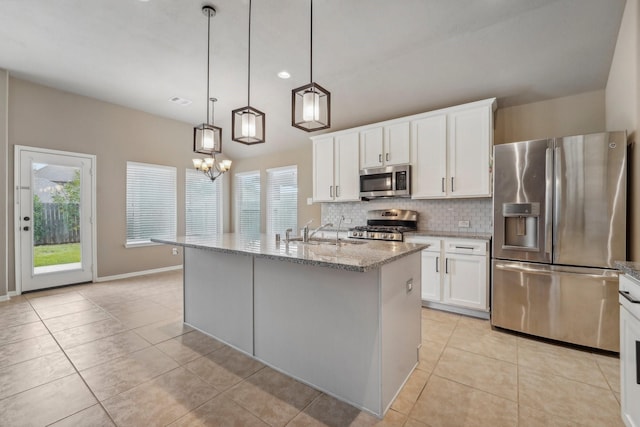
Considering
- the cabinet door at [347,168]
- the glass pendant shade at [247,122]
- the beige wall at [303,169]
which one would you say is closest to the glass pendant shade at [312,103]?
the glass pendant shade at [247,122]

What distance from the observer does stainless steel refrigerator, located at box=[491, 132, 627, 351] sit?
2.36 meters

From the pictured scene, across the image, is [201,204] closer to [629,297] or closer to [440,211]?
[440,211]

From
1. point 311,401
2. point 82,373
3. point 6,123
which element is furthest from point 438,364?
point 6,123

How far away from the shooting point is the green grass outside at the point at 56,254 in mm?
4191

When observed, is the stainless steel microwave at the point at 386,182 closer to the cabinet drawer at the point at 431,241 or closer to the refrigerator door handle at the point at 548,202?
the cabinet drawer at the point at 431,241

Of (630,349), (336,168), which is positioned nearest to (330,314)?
(630,349)

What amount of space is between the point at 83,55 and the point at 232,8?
2230 mm

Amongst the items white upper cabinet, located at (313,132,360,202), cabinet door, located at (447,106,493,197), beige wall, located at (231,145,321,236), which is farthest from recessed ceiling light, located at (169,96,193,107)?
cabinet door, located at (447,106,493,197)

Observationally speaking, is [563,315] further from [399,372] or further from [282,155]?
[282,155]

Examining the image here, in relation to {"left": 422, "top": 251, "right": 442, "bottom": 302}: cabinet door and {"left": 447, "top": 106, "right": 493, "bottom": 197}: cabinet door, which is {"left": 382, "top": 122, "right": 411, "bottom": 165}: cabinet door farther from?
{"left": 422, "top": 251, "right": 442, "bottom": 302}: cabinet door

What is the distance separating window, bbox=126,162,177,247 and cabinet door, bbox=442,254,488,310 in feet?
16.6

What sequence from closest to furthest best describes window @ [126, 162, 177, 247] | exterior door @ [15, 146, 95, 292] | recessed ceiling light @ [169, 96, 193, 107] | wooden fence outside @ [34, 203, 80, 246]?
exterior door @ [15, 146, 95, 292]
wooden fence outside @ [34, 203, 80, 246]
recessed ceiling light @ [169, 96, 193, 107]
window @ [126, 162, 177, 247]

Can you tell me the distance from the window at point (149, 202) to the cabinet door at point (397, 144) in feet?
13.8

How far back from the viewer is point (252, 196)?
6562mm
